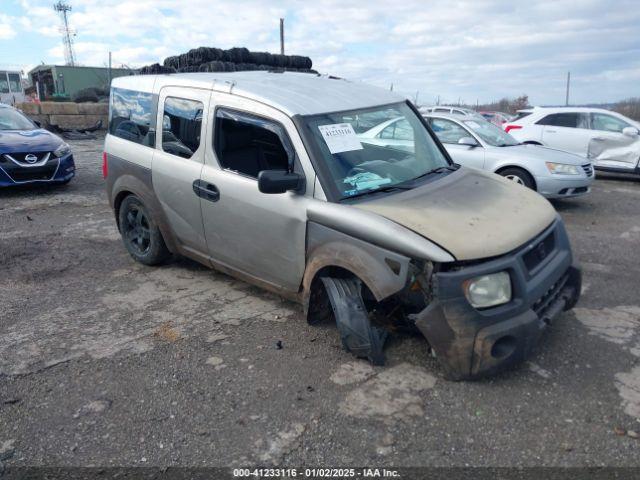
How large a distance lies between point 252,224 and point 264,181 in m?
0.61

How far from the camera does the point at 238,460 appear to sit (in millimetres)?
2783

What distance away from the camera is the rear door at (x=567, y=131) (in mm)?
11344

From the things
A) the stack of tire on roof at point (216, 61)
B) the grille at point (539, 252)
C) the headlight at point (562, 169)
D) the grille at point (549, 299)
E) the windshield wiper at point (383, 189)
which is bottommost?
the grille at point (549, 299)

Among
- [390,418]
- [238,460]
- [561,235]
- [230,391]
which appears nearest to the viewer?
[238,460]

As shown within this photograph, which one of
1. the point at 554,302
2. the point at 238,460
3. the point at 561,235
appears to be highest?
the point at 561,235

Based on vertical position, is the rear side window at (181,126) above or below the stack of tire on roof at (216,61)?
below

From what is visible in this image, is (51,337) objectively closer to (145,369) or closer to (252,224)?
(145,369)

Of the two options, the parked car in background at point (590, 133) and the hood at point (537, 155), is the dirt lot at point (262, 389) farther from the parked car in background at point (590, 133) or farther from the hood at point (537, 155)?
the parked car in background at point (590, 133)

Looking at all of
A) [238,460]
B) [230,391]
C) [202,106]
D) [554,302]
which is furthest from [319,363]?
[202,106]

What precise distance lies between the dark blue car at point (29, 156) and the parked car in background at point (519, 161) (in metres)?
6.49

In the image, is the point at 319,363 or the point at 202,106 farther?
the point at 202,106

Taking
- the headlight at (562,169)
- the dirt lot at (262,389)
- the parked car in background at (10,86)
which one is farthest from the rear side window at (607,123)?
the parked car in background at (10,86)

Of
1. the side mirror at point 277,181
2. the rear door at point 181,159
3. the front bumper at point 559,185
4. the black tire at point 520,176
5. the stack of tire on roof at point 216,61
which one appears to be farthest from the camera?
the black tire at point 520,176

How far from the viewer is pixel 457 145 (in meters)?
8.57
